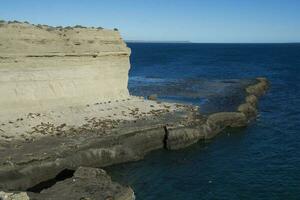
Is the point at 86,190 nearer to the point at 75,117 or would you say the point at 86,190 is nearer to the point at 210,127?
the point at 75,117

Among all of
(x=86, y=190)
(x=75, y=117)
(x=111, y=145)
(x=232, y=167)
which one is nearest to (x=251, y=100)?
(x=232, y=167)

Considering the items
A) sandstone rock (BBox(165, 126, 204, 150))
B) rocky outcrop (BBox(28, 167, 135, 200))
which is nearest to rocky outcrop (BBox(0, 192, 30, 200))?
rocky outcrop (BBox(28, 167, 135, 200))

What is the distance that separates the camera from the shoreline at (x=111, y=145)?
24797 millimetres

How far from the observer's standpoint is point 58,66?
1400 inches

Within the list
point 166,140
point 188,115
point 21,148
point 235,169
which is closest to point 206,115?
point 188,115

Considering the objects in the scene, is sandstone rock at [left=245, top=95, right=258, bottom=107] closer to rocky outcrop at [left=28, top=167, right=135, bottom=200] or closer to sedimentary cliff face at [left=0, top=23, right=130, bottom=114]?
sedimentary cliff face at [left=0, top=23, right=130, bottom=114]

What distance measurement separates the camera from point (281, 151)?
31828 millimetres

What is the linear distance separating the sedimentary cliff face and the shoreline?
18.4 feet

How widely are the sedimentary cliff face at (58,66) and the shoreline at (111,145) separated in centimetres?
560

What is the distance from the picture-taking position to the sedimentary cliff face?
32588 mm

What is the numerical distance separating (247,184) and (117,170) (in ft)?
26.3

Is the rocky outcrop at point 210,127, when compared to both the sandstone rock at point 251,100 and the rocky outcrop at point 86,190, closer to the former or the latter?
the sandstone rock at point 251,100

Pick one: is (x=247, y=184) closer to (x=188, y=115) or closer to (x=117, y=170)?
(x=117, y=170)

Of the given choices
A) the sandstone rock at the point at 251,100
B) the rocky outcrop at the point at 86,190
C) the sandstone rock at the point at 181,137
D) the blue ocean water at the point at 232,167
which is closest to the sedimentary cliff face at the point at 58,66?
the sandstone rock at the point at 181,137
